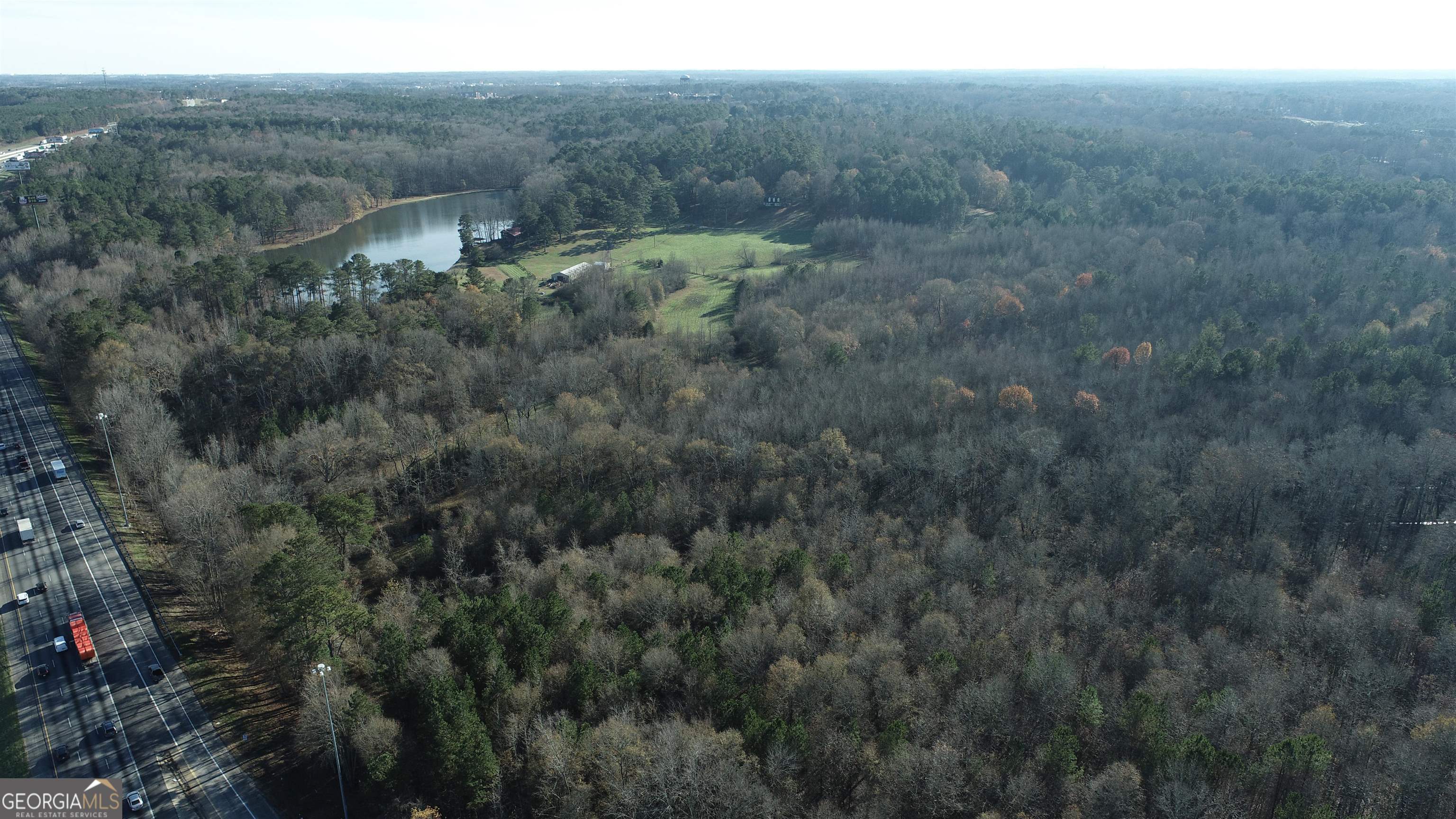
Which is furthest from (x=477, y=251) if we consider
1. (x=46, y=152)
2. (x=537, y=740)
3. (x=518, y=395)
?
(x=46, y=152)

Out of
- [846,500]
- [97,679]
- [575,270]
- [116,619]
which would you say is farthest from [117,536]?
[575,270]

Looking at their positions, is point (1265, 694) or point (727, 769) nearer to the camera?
point (727, 769)

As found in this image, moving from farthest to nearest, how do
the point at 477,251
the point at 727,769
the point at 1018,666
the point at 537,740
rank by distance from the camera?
the point at 477,251 → the point at 1018,666 → the point at 537,740 → the point at 727,769

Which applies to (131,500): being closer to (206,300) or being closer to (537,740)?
(206,300)

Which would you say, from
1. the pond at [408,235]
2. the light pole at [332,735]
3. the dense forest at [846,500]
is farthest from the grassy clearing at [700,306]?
the light pole at [332,735]

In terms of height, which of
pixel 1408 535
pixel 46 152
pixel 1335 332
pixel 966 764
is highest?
pixel 46 152

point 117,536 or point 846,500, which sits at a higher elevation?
point 846,500

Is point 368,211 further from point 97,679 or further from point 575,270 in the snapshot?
point 97,679
